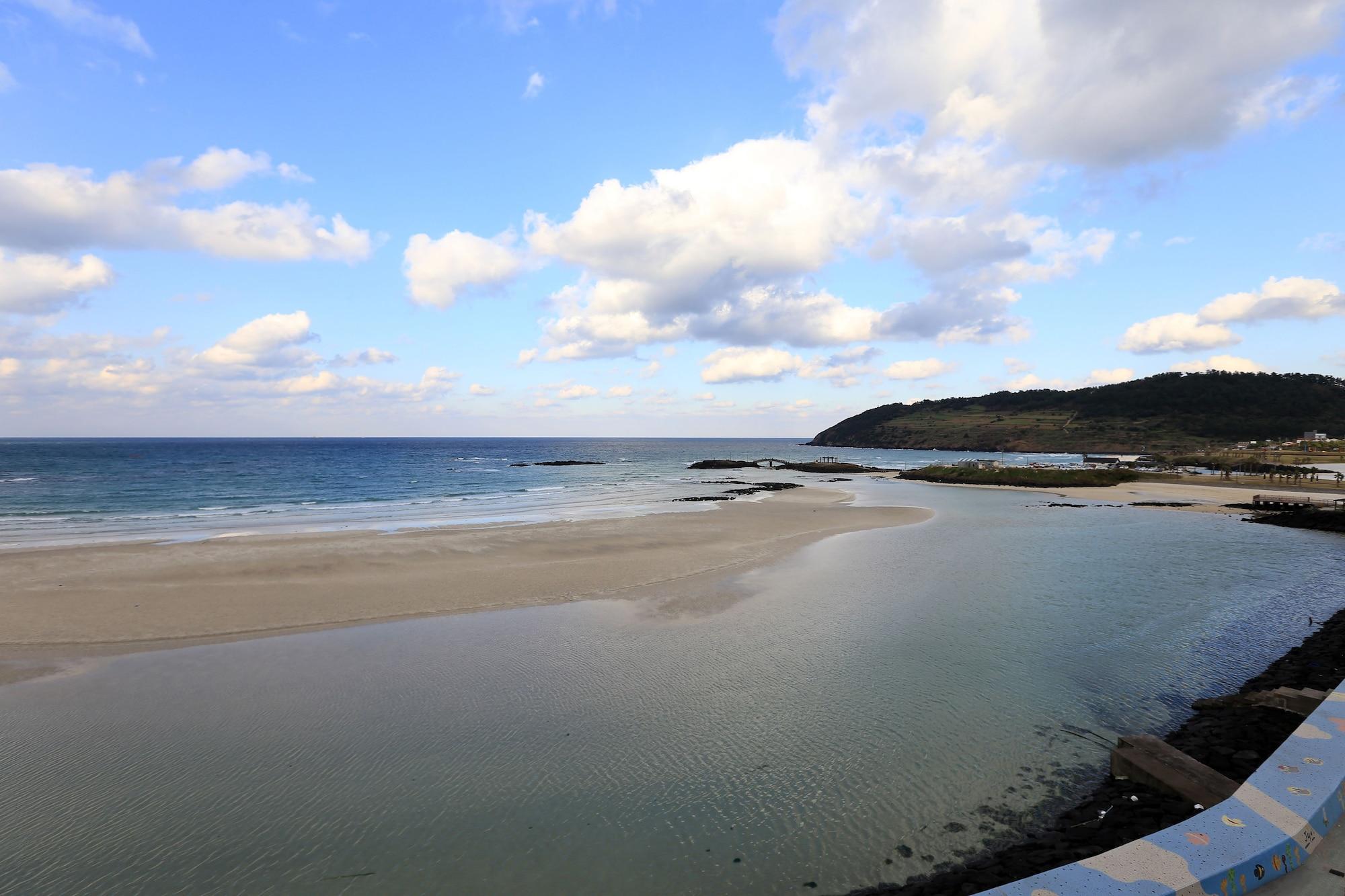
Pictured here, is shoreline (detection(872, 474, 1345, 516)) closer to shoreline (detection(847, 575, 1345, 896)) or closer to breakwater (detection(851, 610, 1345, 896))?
shoreline (detection(847, 575, 1345, 896))

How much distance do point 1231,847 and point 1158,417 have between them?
17300 centimetres

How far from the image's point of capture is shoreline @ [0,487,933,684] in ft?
40.2

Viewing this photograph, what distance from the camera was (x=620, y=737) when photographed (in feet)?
24.9

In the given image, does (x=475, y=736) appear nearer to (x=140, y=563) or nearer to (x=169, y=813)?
(x=169, y=813)

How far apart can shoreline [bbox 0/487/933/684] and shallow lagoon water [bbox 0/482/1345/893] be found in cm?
134

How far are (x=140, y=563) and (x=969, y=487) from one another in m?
56.7

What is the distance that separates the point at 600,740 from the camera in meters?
7.54

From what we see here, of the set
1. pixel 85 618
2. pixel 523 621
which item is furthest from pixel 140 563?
pixel 523 621

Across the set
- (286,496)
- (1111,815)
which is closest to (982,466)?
(286,496)

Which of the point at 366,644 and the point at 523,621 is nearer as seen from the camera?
the point at 366,644

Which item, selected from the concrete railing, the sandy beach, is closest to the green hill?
the sandy beach

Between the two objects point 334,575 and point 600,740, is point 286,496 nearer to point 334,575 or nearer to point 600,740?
point 334,575

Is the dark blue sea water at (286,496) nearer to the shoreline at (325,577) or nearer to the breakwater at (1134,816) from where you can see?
the shoreline at (325,577)

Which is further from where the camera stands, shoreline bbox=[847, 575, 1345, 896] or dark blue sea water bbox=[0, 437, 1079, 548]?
dark blue sea water bbox=[0, 437, 1079, 548]
